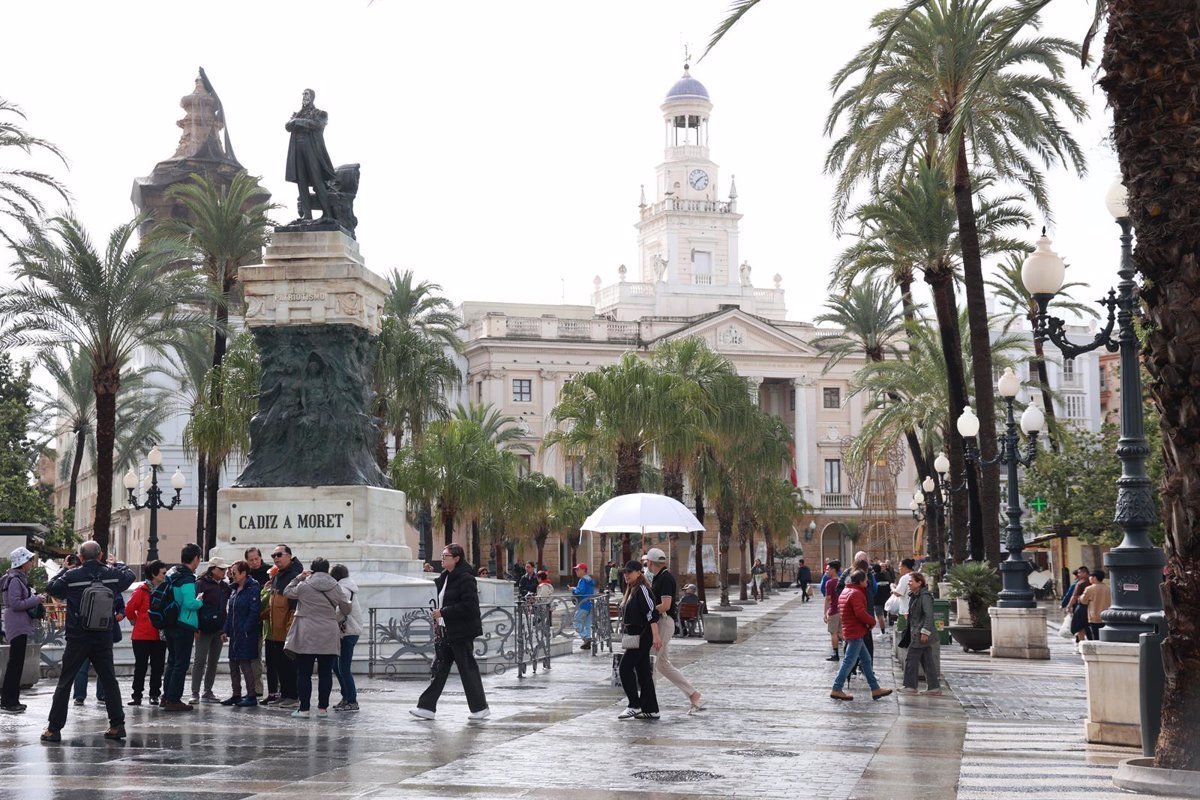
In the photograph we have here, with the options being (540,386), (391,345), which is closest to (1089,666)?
(391,345)

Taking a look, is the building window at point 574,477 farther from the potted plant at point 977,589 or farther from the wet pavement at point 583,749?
the wet pavement at point 583,749

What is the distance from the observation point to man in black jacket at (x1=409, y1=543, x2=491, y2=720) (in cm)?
1384

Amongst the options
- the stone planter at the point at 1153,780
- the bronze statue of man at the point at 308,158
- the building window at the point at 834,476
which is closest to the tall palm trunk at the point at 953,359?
the bronze statue of man at the point at 308,158

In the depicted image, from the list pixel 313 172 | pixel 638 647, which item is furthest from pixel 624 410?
pixel 638 647

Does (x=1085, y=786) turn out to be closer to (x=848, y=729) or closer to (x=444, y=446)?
(x=848, y=729)

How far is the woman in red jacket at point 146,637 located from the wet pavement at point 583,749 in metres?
0.55

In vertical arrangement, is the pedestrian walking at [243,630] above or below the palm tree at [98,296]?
below

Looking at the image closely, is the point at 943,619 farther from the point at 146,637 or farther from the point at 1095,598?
the point at 146,637

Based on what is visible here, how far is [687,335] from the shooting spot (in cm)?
8844

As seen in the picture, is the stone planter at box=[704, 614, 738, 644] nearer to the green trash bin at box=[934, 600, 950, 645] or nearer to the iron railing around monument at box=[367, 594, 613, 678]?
the green trash bin at box=[934, 600, 950, 645]

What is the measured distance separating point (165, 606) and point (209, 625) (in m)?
0.70

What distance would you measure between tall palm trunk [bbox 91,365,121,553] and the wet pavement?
13.6m

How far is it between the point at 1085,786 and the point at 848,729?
434 cm

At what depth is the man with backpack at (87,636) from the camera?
40.5 feet
